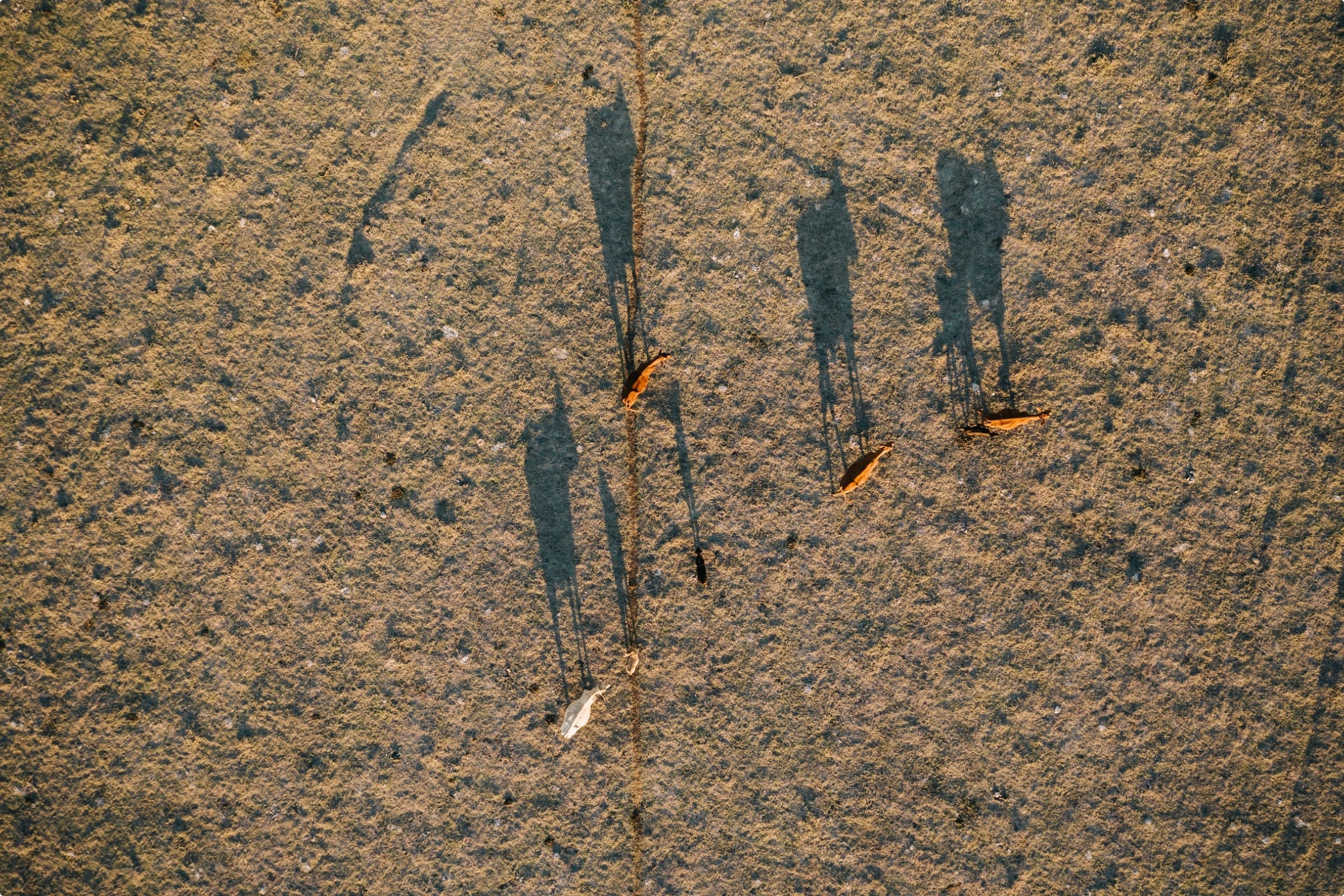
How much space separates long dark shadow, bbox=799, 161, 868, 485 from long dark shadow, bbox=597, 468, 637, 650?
140 centimetres

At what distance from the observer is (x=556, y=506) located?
5703 millimetres

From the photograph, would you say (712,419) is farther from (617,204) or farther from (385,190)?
(385,190)

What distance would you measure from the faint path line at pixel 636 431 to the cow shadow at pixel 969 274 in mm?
1911

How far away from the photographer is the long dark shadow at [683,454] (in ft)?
18.7

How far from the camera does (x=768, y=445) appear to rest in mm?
5711

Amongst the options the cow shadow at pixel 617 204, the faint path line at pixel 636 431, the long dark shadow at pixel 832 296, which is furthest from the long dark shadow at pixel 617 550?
the long dark shadow at pixel 832 296

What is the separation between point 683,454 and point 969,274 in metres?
2.16

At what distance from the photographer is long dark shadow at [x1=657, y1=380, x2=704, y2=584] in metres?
5.70

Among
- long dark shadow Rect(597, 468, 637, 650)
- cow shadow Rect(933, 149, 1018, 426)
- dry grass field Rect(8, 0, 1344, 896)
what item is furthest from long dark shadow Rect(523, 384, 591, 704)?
cow shadow Rect(933, 149, 1018, 426)

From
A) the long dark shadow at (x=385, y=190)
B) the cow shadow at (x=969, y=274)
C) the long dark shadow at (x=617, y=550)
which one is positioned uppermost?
the long dark shadow at (x=385, y=190)

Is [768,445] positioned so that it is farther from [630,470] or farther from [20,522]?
[20,522]

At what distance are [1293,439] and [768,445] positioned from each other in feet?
11.0

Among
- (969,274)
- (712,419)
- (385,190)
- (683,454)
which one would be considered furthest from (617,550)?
(969,274)

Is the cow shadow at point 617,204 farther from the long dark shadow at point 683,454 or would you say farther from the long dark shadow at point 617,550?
the long dark shadow at point 617,550
